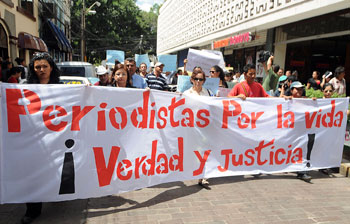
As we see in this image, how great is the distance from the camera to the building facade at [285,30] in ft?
35.8

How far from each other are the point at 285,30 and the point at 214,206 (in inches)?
504

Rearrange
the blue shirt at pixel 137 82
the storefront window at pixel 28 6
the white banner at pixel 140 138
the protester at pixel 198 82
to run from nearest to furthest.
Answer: the white banner at pixel 140 138 → the protester at pixel 198 82 → the blue shirt at pixel 137 82 → the storefront window at pixel 28 6

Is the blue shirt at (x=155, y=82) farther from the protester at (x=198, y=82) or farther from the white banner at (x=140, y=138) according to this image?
the white banner at (x=140, y=138)

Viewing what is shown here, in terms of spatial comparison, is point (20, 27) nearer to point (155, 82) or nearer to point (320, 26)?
point (155, 82)

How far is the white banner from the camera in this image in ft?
9.91

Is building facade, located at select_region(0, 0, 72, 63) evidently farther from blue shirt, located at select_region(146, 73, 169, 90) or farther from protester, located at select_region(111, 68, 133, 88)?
protester, located at select_region(111, 68, 133, 88)

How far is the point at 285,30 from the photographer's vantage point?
46.3 ft

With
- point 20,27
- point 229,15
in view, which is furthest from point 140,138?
point 229,15

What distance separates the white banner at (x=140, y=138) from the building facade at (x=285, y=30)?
674 cm

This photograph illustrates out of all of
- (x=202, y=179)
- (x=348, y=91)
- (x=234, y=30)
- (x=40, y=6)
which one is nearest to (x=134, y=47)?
(x=40, y=6)

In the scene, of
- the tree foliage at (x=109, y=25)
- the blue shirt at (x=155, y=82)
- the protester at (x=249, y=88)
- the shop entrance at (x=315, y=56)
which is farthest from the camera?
the tree foliage at (x=109, y=25)

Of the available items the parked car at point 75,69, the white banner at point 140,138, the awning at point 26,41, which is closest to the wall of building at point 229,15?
the white banner at point 140,138

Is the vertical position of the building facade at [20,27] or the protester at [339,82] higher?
the building facade at [20,27]

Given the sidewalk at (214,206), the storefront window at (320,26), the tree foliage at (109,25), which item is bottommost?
the sidewalk at (214,206)
